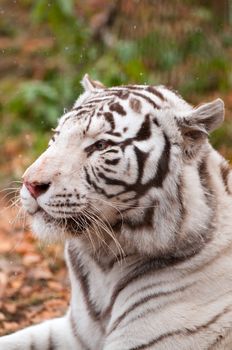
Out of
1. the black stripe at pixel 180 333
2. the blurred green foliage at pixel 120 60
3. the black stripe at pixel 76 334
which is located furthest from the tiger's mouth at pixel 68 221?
the blurred green foliage at pixel 120 60

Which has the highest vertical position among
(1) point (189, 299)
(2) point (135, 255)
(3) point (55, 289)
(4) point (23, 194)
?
(4) point (23, 194)

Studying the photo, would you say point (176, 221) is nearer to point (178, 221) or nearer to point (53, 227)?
point (178, 221)

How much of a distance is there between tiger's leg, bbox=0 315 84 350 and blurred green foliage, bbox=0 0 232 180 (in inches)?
141

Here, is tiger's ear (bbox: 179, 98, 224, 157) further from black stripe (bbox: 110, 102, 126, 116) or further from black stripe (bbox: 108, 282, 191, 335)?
black stripe (bbox: 108, 282, 191, 335)

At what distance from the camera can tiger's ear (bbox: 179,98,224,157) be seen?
3.16 metres

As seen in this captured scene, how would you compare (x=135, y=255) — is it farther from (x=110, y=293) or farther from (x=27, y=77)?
(x=27, y=77)

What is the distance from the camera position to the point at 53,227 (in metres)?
3.15

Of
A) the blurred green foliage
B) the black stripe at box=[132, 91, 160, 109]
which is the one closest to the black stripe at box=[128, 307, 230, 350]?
the black stripe at box=[132, 91, 160, 109]

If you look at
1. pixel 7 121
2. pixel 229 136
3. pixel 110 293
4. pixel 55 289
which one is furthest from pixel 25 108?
pixel 110 293

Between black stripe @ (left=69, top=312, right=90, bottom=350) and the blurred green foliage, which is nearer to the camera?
black stripe @ (left=69, top=312, right=90, bottom=350)

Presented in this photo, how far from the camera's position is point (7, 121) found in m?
7.82

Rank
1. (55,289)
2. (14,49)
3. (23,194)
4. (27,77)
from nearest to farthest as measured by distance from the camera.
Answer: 1. (23,194)
2. (55,289)
3. (27,77)
4. (14,49)

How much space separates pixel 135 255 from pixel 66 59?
16.3 feet

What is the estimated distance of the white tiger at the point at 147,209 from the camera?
10.3ft
